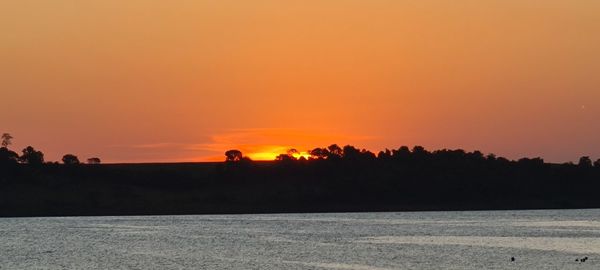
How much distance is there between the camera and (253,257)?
107375 mm

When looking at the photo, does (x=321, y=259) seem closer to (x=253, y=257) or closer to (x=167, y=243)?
(x=253, y=257)

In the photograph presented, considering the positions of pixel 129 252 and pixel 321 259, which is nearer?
pixel 321 259

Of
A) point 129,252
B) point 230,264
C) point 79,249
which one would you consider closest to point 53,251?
point 79,249

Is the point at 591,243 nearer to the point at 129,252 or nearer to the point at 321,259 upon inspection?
the point at 321,259

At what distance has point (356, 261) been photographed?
99.0 meters

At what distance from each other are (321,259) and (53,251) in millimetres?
39981

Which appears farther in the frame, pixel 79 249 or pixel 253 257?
pixel 79 249

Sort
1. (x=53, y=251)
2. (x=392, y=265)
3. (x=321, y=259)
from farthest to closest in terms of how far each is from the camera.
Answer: (x=53, y=251) → (x=321, y=259) → (x=392, y=265)

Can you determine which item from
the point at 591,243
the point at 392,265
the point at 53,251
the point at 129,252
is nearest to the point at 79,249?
the point at 53,251

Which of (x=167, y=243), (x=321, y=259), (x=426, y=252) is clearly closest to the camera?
(x=321, y=259)

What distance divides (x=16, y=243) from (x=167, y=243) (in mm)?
23528

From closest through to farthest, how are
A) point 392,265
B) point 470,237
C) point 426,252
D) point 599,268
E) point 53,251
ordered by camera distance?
point 599,268 < point 392,265 < point 426,252 < point 53,251 < point 470,237

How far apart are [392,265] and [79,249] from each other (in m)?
49.8

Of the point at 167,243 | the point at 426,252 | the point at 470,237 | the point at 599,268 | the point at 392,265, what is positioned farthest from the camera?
the point at 470,237
